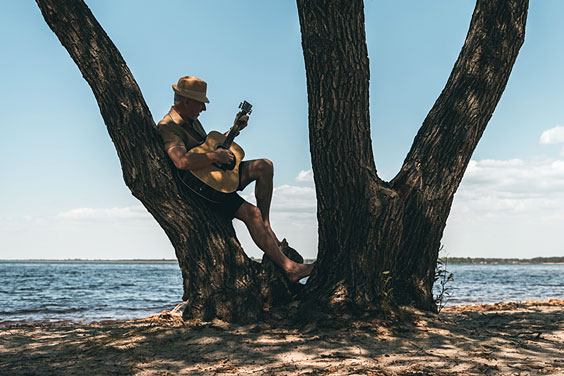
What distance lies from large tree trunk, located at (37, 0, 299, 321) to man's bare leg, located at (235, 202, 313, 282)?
206mm

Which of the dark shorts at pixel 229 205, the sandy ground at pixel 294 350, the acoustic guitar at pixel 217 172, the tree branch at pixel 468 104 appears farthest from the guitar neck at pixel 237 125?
the sandy ground at pixel 294 350

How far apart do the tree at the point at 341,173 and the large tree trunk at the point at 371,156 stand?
0.4 inches

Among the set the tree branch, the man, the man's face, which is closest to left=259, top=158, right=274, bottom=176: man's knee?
the man

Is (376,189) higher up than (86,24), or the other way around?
(86,24)

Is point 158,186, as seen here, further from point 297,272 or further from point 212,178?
point 297,272

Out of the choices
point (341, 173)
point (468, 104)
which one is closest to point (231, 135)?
point (341, 173)

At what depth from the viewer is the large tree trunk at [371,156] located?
4605mm

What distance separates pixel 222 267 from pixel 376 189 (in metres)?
1.62

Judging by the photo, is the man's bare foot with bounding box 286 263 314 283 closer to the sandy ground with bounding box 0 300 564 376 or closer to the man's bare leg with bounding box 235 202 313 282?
the man's bare leg with bounding box 235 202 313 282

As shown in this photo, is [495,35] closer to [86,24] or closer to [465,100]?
[465,100]

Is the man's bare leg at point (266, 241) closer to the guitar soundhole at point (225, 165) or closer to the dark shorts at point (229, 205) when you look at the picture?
the dark shorts at point (229, 205)

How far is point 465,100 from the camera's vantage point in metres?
5.19

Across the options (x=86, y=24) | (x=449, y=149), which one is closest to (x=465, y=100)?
(x=449, y=149)

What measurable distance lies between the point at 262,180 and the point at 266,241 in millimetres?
615
